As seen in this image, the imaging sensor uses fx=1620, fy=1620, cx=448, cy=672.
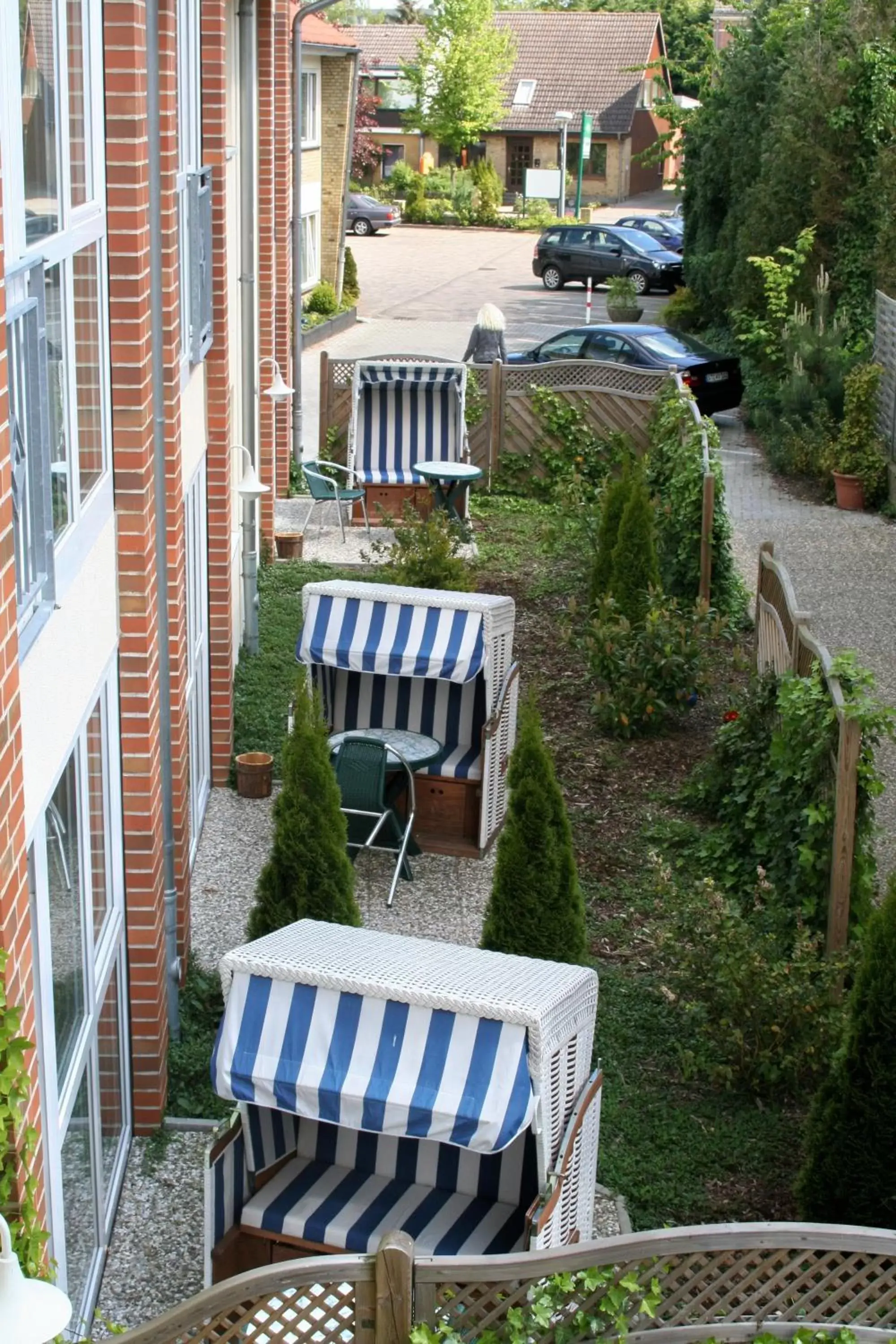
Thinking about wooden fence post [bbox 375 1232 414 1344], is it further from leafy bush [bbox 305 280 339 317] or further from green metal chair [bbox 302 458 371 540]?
leafy bush [bbox 305 280 339 317]

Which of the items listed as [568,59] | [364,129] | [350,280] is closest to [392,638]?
[350,280]

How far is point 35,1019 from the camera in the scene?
14.8 ft

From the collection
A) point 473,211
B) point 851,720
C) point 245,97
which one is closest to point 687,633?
point 851,720

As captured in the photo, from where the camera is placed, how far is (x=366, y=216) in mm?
51094

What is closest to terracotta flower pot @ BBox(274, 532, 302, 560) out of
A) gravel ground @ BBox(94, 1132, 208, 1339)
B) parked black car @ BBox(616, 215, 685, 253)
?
gravel ground @ BBox(94, 1132, 208, 1339)

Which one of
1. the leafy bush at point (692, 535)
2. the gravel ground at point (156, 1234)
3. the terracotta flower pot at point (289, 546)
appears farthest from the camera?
the terracotta flower pot at point (289, 546)

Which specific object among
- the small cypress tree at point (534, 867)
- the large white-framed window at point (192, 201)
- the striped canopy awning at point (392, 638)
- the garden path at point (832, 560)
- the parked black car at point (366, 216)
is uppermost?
the large white-framed window at point (192, 201)

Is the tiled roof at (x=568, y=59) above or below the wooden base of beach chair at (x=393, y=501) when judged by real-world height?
above

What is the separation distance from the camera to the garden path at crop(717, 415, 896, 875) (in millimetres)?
14109

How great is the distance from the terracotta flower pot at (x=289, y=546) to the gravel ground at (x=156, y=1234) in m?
9.74

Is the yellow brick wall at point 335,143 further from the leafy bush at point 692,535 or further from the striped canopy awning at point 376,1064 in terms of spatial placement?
the striped canopy awning at point 376,1064

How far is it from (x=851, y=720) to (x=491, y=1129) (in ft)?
12.0

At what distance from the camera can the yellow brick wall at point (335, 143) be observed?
34000mm

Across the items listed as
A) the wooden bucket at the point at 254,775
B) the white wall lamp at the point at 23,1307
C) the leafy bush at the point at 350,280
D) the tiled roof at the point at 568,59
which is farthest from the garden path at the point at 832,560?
the tiled roof at the point at 568,59
